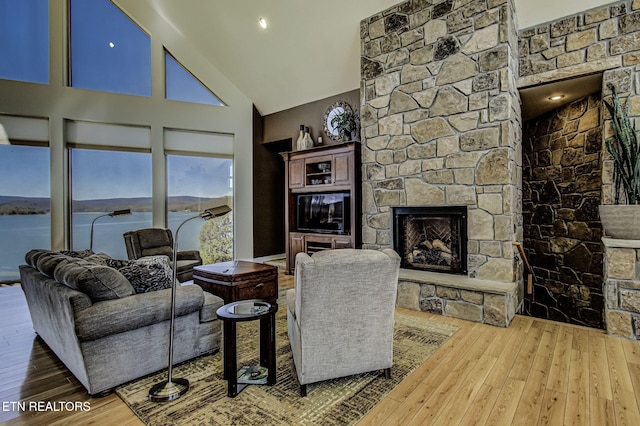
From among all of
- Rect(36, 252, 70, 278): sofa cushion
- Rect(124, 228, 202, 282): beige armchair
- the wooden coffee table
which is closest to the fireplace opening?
the wooden coffee table

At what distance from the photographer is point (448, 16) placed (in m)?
3.86

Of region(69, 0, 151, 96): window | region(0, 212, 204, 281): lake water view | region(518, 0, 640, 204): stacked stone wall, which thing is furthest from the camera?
region(69, 0, 151, 96): window

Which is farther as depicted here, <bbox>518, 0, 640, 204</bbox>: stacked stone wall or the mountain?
the mountain

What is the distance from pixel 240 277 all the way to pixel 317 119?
3775 mm

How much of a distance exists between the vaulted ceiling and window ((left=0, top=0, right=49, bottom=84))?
51.9 inches

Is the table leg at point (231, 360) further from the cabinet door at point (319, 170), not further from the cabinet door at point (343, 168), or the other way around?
the cabinet door at point (319, 170)

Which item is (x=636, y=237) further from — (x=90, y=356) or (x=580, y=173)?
(x=90, y=356)

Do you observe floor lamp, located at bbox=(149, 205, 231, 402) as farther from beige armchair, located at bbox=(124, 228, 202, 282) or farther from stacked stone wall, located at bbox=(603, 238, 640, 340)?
stacked stone wall, located at bbox=(603, 238, 640, 340)

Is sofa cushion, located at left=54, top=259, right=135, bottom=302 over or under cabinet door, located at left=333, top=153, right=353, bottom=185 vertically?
under

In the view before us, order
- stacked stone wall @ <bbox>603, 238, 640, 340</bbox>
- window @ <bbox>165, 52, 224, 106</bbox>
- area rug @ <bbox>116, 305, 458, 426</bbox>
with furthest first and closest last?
window @ <bbox>165, 52, 224, 106</bbox> → stacked stone wall @ <bbox>603, 238, 640, 340</bbox> → area rug @ <bbox>116, 305, 458, 426</bbox>

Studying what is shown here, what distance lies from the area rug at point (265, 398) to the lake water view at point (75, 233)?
440 centimetres

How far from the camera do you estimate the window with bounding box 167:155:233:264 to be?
21.5ft

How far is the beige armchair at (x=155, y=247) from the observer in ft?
16.0

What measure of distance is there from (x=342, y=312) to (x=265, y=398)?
733 mm
